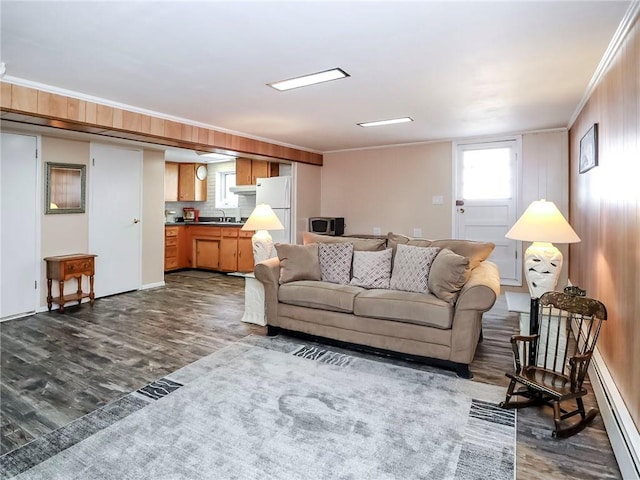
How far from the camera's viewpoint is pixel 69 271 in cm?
447

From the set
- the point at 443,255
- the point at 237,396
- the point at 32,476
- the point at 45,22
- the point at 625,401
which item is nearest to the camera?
the point at 32,476

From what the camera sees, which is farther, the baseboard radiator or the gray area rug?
the gray area rug

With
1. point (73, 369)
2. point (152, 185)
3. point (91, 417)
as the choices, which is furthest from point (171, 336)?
point (152, 185)

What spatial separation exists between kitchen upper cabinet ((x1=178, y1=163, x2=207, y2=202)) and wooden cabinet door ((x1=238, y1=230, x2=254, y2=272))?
5.84ft

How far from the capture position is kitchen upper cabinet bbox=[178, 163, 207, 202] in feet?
25.9

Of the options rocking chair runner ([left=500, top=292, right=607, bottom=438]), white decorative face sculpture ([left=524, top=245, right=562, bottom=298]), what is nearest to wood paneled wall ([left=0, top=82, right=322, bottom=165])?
white decorative face sculpture ([left=524, top=245, right=562, bottom=298])

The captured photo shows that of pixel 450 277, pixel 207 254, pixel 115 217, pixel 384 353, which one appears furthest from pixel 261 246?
pixel 207 254

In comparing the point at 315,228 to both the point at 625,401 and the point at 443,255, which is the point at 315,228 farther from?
the point at 625,401

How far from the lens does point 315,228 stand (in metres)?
6.34

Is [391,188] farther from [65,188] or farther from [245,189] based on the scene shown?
[65,188]

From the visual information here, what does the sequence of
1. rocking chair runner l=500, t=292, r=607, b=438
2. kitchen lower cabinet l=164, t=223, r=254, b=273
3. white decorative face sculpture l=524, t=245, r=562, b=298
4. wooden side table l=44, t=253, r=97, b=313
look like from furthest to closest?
kitchen lower cabinet l=164, t=223, r=254, b=273 → wooden side table l=44, t=253, r=97, b=313 → white decorative face sculpture l=524, t=245, r=562, b=298 → rocking chair runner l=500, t=292, r=607, b=438

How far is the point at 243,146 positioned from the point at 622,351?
432 centimetres

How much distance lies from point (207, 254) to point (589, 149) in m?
6.22

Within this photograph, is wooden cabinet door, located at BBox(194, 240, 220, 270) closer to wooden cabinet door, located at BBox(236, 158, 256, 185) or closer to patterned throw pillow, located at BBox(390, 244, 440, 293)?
wooden cabinet door, located at BBox(236, 158, 256, 185)
